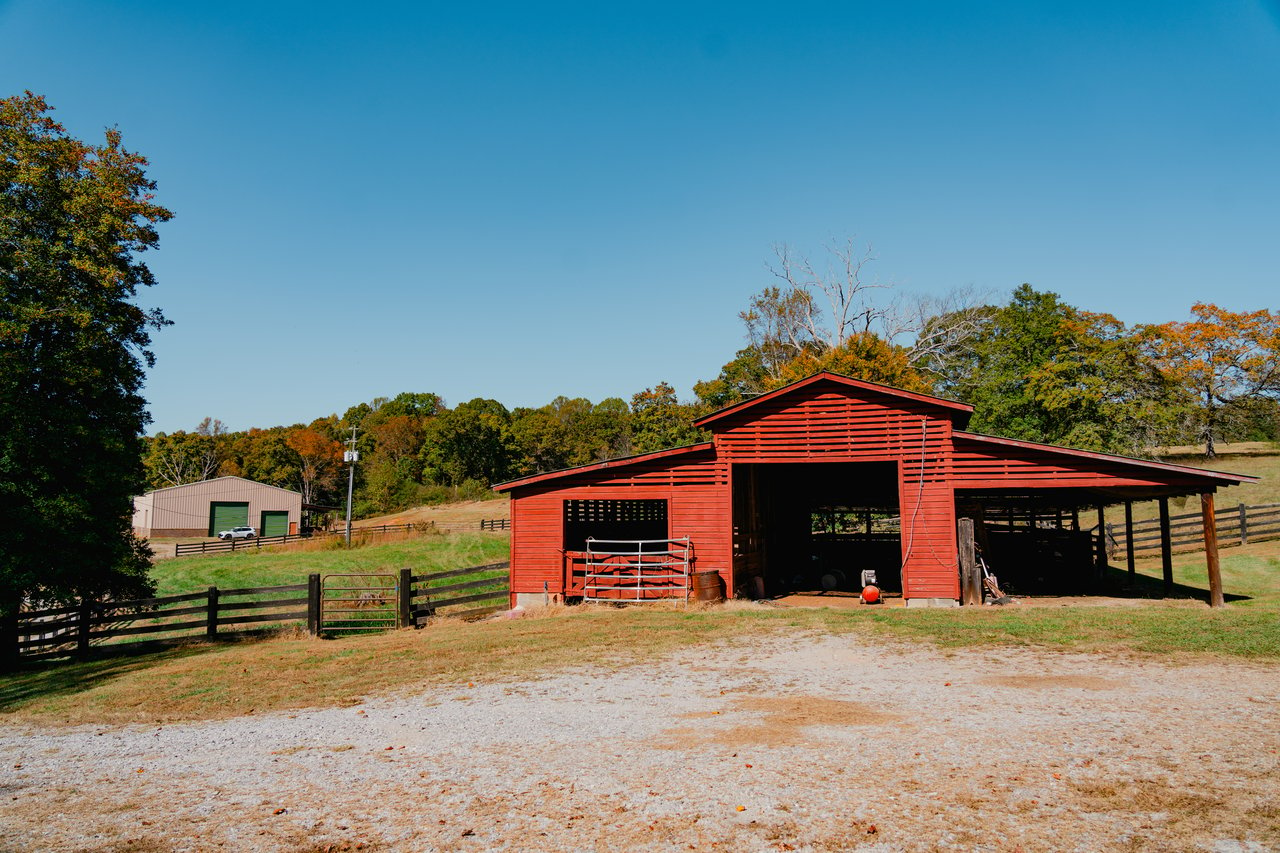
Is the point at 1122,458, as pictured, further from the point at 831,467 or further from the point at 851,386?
the point at 831,467

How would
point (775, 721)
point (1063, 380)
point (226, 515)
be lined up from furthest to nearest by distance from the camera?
point (226, 515)
point (1063, 380)
point (775, 721)

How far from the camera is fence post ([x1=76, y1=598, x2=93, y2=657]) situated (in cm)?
1434

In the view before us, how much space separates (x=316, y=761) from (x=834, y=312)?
3719 cm

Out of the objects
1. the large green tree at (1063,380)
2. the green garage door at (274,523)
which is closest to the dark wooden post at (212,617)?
the large green tree at (1063,380)

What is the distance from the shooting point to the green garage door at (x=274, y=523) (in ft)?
186

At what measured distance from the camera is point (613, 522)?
23688 mm

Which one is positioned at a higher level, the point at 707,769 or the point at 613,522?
the point at 613,522

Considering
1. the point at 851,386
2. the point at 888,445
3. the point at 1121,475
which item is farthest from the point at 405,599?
the point at 1121,475

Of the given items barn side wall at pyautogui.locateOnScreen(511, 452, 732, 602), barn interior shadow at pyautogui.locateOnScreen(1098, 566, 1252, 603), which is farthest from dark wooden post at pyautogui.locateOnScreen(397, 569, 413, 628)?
barn interior shadow at pyautogui.locateOnScreen(1098, 566, 1252, 603)

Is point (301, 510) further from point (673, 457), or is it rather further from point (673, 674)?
point (673, 674)

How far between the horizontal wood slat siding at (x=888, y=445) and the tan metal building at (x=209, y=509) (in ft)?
158

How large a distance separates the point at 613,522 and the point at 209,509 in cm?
4452

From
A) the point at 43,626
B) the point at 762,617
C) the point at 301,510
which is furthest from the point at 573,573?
the point at 301,510

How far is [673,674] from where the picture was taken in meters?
10.7
